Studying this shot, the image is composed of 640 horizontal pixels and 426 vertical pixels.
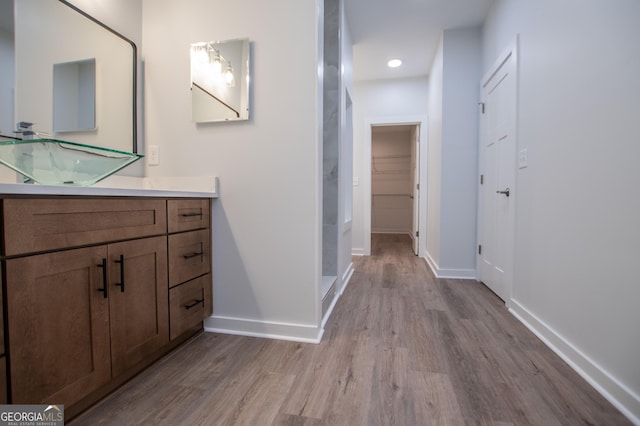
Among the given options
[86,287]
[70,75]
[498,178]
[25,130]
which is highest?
[70,75]

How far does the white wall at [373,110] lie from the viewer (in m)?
4.01

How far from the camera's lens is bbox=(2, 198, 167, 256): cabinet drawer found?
0.80m

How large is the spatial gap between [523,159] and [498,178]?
1.57 ft

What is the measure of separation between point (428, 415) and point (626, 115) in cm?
138

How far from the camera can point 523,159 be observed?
1.94 metres

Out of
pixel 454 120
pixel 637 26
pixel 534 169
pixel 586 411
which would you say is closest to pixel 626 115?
pixel 637 26

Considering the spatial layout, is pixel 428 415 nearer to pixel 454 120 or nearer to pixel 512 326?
pixel 512 326

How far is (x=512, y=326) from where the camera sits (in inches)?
71.9

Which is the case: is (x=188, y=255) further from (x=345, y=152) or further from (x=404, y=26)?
(x=404, y=26)

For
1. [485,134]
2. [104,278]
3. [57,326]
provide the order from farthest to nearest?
[485,134], [104,278], [57,326]

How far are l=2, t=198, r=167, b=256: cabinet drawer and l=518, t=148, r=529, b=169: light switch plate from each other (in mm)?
2237

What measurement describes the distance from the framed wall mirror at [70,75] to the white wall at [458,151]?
277 cm

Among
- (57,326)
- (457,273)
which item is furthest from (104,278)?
(457,273)

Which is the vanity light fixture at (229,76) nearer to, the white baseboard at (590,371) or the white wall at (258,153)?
the white wall at (258,153)
